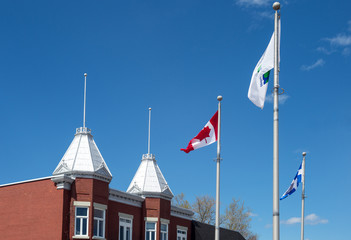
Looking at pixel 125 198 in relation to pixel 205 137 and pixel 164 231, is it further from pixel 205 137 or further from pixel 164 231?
pixel 205 137

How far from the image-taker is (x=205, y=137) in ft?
83.6

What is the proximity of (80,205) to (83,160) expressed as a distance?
2.76m

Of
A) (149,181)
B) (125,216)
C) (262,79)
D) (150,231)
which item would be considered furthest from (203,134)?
(150,231)

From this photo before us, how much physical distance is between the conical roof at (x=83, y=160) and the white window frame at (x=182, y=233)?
10286 mm

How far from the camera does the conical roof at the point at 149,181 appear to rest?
122 ft

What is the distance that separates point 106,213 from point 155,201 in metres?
5.22

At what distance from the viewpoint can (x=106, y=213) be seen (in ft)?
107

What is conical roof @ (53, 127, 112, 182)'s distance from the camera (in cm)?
3155

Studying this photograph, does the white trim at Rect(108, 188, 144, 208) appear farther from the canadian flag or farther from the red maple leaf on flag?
the red maple leaf on flag

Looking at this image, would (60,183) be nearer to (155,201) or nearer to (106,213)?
(106,213)

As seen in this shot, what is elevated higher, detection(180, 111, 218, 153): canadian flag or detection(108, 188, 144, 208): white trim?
detection(180, 111, 218, 153): canadian flag

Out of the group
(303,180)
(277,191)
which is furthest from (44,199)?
(277,191)

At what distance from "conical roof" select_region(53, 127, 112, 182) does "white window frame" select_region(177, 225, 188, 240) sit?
33.7ft

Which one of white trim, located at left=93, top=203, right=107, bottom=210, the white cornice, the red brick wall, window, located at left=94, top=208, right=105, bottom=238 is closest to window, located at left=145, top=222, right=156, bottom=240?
the white cornice
